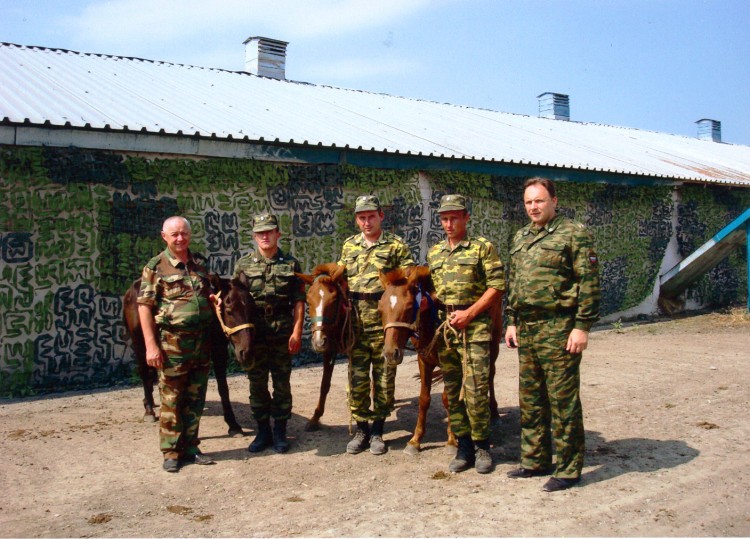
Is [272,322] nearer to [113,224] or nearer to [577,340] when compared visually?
[577,340]

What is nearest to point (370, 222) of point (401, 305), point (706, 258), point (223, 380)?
point (401, 305)

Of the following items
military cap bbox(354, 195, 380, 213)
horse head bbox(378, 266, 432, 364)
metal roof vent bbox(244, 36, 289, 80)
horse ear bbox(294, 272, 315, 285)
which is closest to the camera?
horse head bbox(378, 266, 432, 364)

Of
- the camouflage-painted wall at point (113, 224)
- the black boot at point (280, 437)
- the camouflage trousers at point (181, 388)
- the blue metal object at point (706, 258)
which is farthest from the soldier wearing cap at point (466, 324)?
the blue metal object at point (706, 258)

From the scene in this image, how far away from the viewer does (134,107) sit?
943 cm

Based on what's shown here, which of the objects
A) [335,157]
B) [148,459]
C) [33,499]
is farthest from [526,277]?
[335,157]

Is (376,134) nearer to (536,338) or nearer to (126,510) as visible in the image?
(536,338)

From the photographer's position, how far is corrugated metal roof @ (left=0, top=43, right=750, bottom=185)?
29.5 feet

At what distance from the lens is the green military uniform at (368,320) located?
5.57 metres

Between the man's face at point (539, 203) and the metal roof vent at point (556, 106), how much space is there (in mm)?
20019

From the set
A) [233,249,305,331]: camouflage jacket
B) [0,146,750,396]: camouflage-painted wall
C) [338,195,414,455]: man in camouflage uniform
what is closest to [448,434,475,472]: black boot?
[338,195,414,455]: man in camouflage uniform

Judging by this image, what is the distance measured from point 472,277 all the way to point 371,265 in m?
0.87

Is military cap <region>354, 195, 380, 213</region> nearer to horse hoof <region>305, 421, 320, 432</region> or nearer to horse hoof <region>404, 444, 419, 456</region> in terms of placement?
horse hoof <region>404, 444, 419, 456</region>

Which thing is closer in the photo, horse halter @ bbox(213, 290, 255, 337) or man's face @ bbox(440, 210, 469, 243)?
man's face @ bbox(440, 210, 469, 243)

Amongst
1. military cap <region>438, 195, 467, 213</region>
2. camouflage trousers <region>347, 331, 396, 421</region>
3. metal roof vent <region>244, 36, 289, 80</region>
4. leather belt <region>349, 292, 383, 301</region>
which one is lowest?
camouflage trousers <region>347, 331, 396, 421</region>
